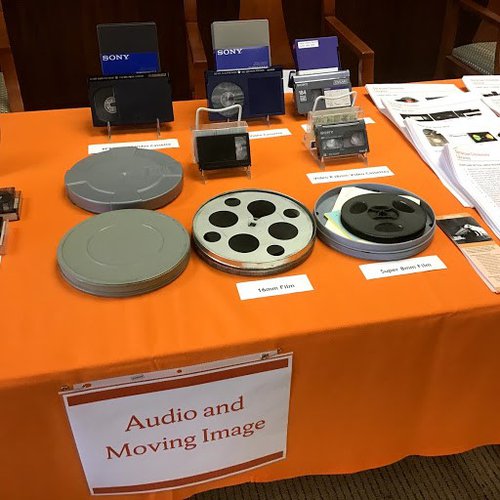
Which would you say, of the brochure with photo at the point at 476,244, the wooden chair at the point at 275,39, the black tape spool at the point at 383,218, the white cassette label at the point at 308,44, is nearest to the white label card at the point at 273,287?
the black tape spool at the point at 383,218

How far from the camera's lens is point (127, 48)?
4.15ft

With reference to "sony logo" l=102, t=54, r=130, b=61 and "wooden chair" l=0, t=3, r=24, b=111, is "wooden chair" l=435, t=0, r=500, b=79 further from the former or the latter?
"wooden chair" l=0, t=3, r=24, b=111

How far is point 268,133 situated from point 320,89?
0.17 m

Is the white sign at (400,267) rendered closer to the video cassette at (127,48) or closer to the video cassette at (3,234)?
the video cassette at (3,234)

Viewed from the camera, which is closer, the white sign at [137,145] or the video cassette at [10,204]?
the video cassette at [10,204]

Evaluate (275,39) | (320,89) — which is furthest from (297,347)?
(275,39)

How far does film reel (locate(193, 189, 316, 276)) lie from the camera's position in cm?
87

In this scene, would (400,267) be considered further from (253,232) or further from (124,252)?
(124,252)

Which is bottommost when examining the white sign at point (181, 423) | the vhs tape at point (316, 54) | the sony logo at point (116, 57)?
the white sign at point (181, 423)

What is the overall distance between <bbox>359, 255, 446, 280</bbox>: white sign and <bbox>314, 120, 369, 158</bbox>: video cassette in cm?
34

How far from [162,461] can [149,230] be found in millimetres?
355

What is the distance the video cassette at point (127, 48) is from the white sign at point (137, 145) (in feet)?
0.53

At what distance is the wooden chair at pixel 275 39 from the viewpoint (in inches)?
69.4

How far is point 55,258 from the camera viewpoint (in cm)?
90
